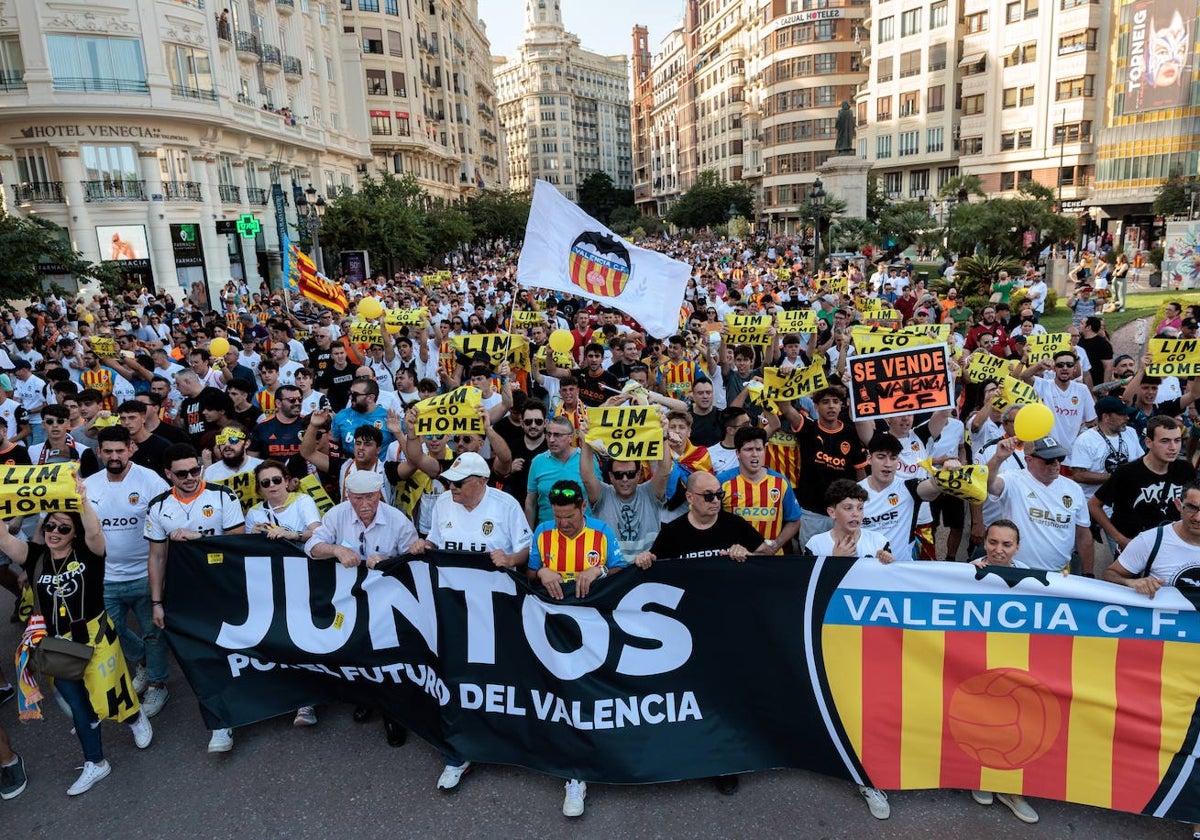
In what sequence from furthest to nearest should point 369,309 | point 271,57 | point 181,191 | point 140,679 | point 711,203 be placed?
point 711,203 → point 271,57 → point 181,191 → point 369,309 → point 140,679

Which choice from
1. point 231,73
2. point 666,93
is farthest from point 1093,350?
point 666,93

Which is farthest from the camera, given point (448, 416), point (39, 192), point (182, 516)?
point (39, 192)

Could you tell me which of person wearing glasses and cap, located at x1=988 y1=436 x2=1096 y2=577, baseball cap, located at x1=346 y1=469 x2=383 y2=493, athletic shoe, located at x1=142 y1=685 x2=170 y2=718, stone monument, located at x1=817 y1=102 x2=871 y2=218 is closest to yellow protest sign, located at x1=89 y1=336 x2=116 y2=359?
athletic shoe, located at x1=142 y1=685 x2=170 y2=718

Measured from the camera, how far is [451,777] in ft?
15.4

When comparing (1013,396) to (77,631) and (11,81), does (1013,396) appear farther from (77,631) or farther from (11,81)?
(11,81)

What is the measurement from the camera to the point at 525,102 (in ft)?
568

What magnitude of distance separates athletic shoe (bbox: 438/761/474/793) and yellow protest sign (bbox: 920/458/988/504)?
11.3 ft

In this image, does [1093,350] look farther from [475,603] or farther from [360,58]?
[360,58]

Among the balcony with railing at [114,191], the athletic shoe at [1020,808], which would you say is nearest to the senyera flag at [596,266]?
the athletic shoe at [1020,808]

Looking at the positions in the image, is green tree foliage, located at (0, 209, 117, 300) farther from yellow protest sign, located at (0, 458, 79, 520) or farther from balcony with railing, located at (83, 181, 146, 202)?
yellow protest sign, located at (0, 458, 79, 520)

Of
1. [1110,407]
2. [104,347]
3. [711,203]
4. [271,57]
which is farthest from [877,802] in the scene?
[711,203]

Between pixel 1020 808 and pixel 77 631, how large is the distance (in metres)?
5.31

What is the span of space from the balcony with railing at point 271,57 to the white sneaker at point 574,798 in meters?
45.0

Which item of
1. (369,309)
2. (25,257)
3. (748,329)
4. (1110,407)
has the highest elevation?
(25,257)
